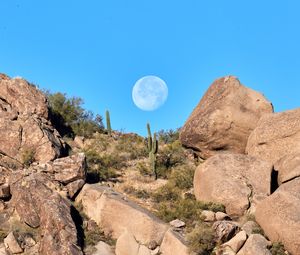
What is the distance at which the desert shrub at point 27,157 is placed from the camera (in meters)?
24.8

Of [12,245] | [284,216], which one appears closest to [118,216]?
[12,245]

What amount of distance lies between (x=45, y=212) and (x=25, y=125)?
7.37 meters

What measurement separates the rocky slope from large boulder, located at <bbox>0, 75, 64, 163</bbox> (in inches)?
2.1

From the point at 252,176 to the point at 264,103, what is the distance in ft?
21.0

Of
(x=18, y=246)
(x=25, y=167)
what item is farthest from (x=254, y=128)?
(x=18, y=246)

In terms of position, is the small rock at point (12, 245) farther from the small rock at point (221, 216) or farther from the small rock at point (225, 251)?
the small rock at point (221, 216)

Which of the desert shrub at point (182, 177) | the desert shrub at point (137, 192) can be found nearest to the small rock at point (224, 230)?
the desert shrub at point (137, 192)

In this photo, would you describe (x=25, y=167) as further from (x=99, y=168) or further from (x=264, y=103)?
(x=264, y=103)

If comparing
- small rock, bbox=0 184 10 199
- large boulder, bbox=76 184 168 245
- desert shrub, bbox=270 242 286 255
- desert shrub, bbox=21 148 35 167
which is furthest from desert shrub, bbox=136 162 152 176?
desert shrub, bbox=270 242 286 255

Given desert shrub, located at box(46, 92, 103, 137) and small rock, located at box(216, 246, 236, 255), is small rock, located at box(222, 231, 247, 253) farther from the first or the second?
desert shrub, located at box(46, 92, 103, 137)

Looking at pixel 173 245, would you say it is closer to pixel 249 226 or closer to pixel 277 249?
pixel 249 226

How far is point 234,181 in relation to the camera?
22469 mm

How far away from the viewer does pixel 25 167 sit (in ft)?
80.6

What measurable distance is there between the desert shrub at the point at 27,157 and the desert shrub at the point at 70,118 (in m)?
6.07
